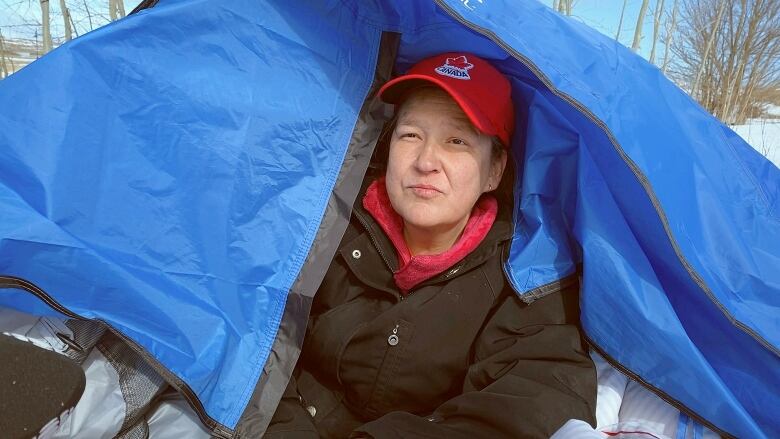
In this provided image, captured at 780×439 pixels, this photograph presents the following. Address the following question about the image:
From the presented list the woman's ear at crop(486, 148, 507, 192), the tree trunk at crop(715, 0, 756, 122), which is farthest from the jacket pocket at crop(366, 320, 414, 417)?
the tree trunk at crop(715, 0, 756, 122)

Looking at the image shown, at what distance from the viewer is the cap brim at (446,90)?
138 cm

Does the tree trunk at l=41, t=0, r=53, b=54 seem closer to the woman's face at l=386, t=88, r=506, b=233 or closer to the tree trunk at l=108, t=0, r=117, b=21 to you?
the tree trunk at l=108, t=0, r=117, b=21

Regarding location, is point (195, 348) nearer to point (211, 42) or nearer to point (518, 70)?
point (211, 42)

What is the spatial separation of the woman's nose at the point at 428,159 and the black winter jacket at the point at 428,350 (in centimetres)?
23

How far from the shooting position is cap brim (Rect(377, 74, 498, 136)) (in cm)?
138

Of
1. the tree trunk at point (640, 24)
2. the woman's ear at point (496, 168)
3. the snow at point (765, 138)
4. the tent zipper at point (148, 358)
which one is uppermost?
the tree trunk at point (640, 24)

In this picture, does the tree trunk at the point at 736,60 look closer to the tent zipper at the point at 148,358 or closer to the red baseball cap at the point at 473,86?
the red baseball cap at the point at 473,86

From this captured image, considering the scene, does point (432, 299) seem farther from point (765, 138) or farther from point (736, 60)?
point (736, 60)

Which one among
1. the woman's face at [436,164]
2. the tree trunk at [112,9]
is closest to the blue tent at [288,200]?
the woman's face at [436,164]

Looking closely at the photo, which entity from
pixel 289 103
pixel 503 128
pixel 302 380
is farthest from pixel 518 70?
pixel 302 380

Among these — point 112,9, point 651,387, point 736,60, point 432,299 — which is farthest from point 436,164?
point 736,60

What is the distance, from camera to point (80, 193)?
1.27 m

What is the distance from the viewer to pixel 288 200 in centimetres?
150

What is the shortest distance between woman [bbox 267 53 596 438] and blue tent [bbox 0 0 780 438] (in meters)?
0.06
